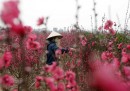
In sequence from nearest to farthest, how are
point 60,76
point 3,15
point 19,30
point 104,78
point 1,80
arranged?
point 104,78
point 3,15
point 19,30
point 1,80
point 60,76

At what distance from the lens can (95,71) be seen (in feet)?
3.27

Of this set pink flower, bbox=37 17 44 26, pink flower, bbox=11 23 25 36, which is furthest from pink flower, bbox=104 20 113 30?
pink flower, bbox=11 23 25 36

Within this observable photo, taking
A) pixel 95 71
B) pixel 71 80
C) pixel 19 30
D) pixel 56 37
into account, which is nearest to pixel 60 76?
pixel 71 80

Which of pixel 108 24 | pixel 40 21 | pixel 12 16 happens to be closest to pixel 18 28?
pixel 12 16

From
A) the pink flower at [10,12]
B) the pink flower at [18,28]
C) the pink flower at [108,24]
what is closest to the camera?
the pink flower at [10,12]

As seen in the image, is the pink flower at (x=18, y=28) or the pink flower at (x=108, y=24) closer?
the pink flower at (x=18, y=28)

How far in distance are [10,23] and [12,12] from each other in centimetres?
6

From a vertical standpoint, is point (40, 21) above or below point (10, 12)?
above

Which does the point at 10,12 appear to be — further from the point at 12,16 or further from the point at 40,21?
the point at 40,21

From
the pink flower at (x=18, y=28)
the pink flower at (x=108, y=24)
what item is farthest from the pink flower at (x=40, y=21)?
the pink flower at (x=18, y=28)

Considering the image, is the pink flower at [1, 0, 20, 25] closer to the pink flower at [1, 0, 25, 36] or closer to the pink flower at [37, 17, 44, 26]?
the pink flower at [1, 0, 25, 36]

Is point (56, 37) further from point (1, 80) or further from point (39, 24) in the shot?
point (1, 80)

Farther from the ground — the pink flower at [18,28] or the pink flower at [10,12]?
the pink flower at [10,12]

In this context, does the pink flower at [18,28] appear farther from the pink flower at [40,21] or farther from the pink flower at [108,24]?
the pink flower at [108,24]
